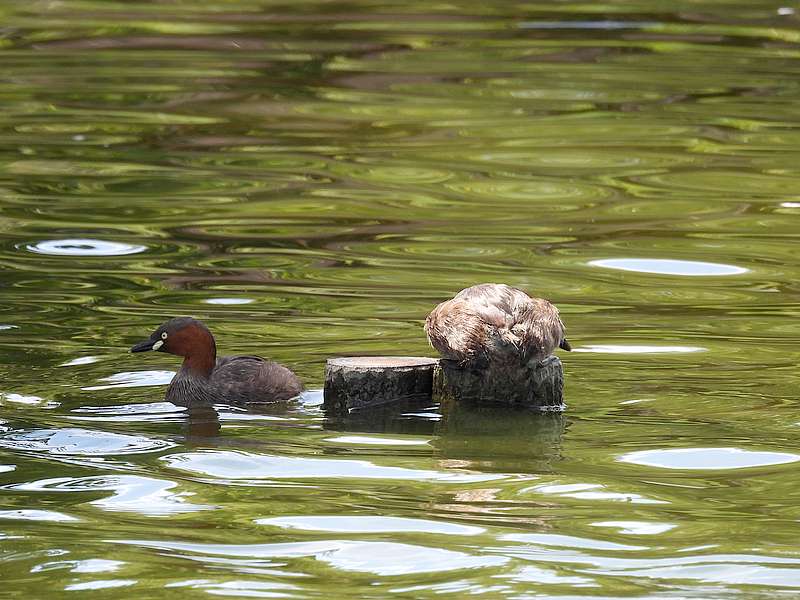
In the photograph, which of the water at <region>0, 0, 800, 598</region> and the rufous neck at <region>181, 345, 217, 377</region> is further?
the rufous neck at <region>181, 345, 217, 377</region>

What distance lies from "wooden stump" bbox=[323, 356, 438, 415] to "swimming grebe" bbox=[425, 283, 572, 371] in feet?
0.74

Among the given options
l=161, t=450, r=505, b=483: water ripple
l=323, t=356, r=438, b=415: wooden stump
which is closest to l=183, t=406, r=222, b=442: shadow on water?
l=161, t=450, r=505, b=483: water ripple

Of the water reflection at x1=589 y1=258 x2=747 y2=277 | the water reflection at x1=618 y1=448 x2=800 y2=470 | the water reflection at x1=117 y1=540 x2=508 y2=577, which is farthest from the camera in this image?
the water reflection at x1=589 y1=258 x2=747 y2=277

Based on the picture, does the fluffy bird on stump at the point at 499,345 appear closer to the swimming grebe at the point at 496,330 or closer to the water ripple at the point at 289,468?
the swimming grebe at the point at 496,330

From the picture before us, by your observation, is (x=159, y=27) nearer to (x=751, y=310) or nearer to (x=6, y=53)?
(x=6, y=53)

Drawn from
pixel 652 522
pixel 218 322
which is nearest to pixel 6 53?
pixel 218 322

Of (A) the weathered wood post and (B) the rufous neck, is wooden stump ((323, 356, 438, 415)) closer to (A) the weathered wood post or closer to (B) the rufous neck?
(A) the weathered wood post

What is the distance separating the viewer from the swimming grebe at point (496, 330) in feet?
20.2

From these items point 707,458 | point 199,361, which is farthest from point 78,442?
point 707,458

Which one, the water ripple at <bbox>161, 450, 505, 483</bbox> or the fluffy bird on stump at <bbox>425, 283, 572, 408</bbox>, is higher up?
the fluffy bird on stump at <bbox>425, 283, 572, 408</bbox>

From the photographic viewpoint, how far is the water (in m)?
4.93

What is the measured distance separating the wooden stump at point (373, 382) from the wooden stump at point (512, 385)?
0.11 m

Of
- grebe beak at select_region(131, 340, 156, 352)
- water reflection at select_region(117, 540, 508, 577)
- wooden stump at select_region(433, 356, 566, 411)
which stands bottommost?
water reflection at select_region(117, 540, 508, 577)

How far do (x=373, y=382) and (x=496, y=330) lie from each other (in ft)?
1.78
